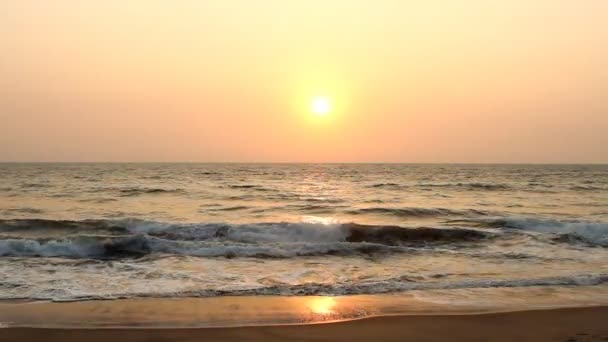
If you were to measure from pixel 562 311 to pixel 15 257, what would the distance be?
469 inches

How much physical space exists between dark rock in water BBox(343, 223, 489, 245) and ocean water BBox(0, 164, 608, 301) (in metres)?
0.04

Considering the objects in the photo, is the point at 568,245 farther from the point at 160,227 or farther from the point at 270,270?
the point at 160,227

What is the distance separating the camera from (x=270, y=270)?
1252cm

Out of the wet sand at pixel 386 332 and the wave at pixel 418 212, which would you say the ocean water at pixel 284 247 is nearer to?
the wave at pixel 418 212

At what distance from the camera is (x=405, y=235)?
19.4 m

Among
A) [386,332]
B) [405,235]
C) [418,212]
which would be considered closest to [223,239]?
[405,235]

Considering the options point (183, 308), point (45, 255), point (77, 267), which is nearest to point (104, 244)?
point (45, 255)

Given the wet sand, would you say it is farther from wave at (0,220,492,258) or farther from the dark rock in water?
the dark rock in water

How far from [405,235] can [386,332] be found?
481 inches

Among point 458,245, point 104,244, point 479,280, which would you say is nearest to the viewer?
point 479,280

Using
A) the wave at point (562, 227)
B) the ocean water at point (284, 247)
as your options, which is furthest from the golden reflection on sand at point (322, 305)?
the wave at point (562, 227)

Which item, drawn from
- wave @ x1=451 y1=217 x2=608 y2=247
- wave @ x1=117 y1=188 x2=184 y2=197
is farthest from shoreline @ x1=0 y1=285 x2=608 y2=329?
wave @ x1=117 y1=188 x2=184 y2=197

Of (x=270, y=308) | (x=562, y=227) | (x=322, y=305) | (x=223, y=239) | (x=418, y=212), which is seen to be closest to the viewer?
(x=270, y=308)

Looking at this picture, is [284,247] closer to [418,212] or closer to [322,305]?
[322,305]
